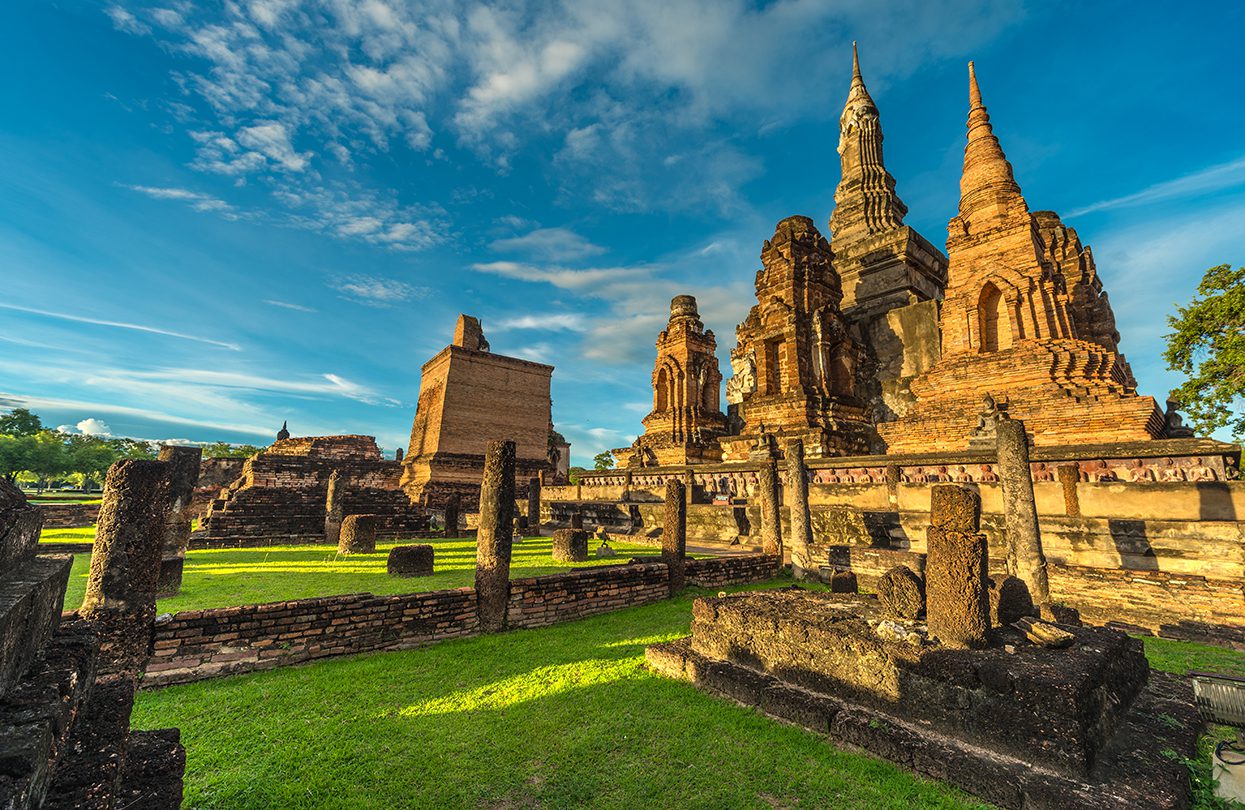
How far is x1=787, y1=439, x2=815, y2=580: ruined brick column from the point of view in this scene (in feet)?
32.6

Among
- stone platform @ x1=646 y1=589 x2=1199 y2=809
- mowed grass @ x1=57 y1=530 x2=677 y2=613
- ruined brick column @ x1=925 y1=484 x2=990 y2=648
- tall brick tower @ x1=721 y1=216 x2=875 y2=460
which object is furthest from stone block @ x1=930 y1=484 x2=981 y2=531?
tall brick tower @ x1=721 y1=216 x2=875 y2=460

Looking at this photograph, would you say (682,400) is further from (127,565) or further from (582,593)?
(127,565)

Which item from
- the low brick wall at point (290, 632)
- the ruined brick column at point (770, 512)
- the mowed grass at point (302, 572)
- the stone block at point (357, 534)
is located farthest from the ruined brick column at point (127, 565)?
the ruined brick column at point (770, 512)

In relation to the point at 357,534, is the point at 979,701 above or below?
below

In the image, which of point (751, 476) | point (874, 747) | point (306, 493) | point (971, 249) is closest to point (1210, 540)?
point (874, 747)

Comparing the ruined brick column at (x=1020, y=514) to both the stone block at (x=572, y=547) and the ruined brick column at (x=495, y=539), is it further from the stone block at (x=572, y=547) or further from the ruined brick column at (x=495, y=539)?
the stone block at (x=572, y=547)

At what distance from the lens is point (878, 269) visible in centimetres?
2428

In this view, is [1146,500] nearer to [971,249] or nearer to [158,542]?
[971,249]

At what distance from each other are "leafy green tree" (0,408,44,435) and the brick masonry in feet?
213

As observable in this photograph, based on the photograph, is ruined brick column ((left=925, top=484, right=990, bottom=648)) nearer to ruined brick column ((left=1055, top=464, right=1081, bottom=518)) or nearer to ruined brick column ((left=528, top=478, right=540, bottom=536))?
ruined brick column ((left=1055, top=464, right=1081, bottom=518))

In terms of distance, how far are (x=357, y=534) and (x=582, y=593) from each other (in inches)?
286

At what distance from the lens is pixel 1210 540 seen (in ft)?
23.5

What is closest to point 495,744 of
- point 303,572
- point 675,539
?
point 675,539

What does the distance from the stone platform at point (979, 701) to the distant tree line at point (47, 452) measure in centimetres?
4448
